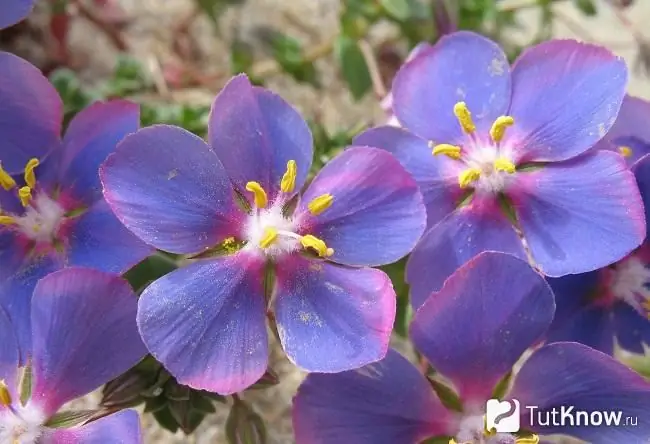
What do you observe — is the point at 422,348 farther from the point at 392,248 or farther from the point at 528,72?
the point at 528,72

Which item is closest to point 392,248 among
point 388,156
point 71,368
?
point 388,156

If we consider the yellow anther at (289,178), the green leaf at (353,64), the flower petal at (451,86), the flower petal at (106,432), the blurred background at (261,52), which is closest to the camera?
the flower petal at (106,432)

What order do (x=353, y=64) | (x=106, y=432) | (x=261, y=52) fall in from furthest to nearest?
(x=261, y=52) → (x=353, y=64) → (x=106, y=432)

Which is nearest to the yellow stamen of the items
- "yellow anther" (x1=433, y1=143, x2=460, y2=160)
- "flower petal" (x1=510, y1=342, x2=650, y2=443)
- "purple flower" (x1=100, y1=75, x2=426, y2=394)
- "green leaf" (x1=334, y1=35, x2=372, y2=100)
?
"purple flower" (x1=100, y1=75, x2=426, y2=394)

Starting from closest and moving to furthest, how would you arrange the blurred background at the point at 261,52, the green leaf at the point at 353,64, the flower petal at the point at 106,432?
the flower petal at the point at 106,432 < the blurred background at the point at 261,52 < the green leaf at the point at 353,64

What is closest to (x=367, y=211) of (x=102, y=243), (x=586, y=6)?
(x=102, y=243)

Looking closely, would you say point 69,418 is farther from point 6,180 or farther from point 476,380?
point 476,380

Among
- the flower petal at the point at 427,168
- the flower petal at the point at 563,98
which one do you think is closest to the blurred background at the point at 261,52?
the flower petal at the point at 427,168

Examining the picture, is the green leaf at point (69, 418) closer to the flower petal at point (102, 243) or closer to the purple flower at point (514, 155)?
the flower petal at point (102, 243)
